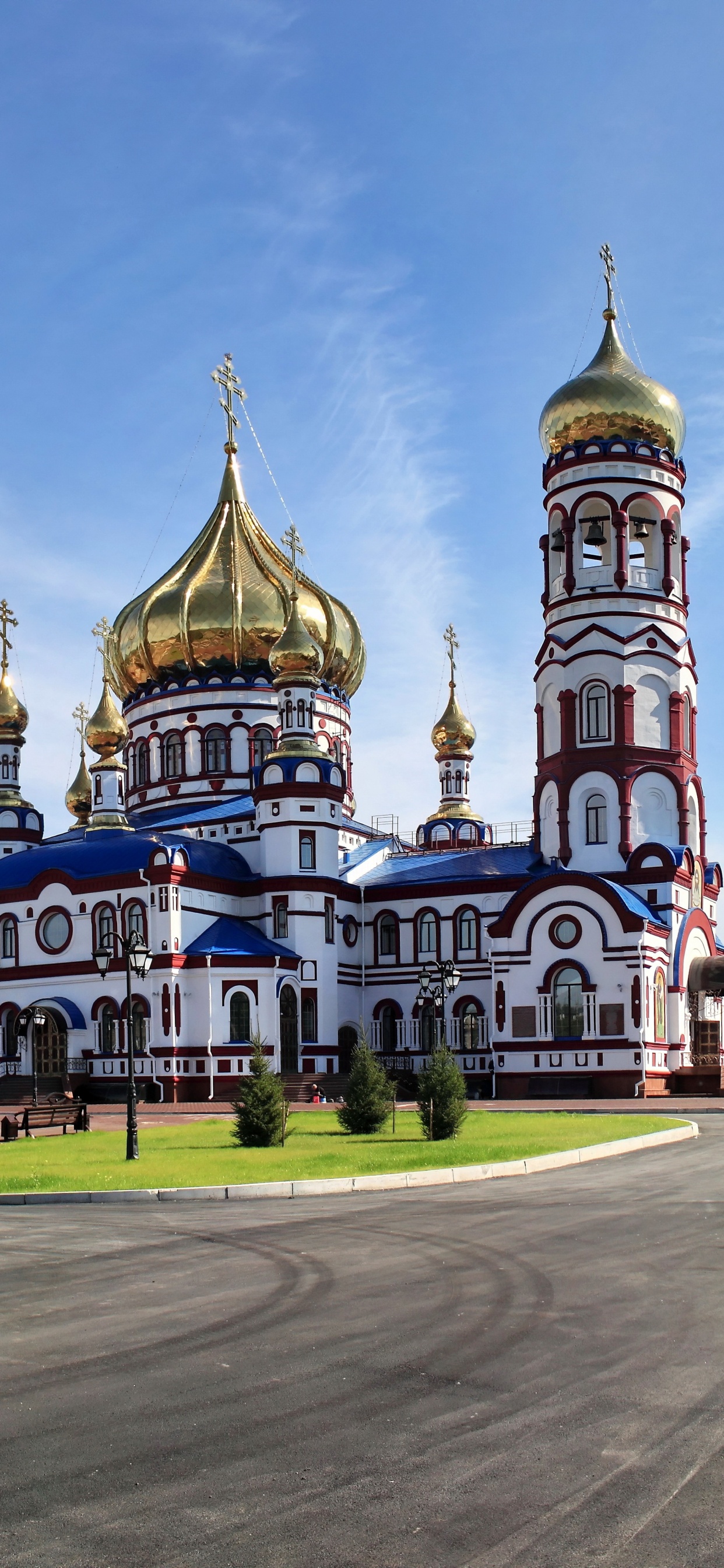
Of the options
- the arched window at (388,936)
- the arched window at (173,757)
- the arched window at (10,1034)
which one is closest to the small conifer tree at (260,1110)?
the arched window at (10,1034)

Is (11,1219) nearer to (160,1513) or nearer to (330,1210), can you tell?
(330,1210)

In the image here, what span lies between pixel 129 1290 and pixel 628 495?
36647 millimetres

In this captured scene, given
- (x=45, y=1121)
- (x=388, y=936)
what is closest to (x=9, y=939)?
(x=388, y=936)

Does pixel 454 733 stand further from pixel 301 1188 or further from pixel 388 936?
pixel 301 1188

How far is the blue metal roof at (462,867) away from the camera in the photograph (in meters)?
44.7

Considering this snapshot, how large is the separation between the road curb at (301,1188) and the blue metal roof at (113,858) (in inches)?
995

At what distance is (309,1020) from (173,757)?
1180cm

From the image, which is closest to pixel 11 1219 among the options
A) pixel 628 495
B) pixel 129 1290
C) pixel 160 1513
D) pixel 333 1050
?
pixel 129 1290

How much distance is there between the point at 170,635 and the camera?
Result: 4984cm

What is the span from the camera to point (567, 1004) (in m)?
39.9

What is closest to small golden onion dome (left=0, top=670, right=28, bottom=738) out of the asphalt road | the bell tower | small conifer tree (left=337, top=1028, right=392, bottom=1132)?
the bell tower

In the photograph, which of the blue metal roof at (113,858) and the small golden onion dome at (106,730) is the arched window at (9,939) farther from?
the small golden onion dome at (106,730)

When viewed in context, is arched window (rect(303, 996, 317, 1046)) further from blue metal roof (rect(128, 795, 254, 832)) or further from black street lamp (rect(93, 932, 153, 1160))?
black street lamp (rect(93, 932, 153, 1160))

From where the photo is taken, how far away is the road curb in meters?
15.2
